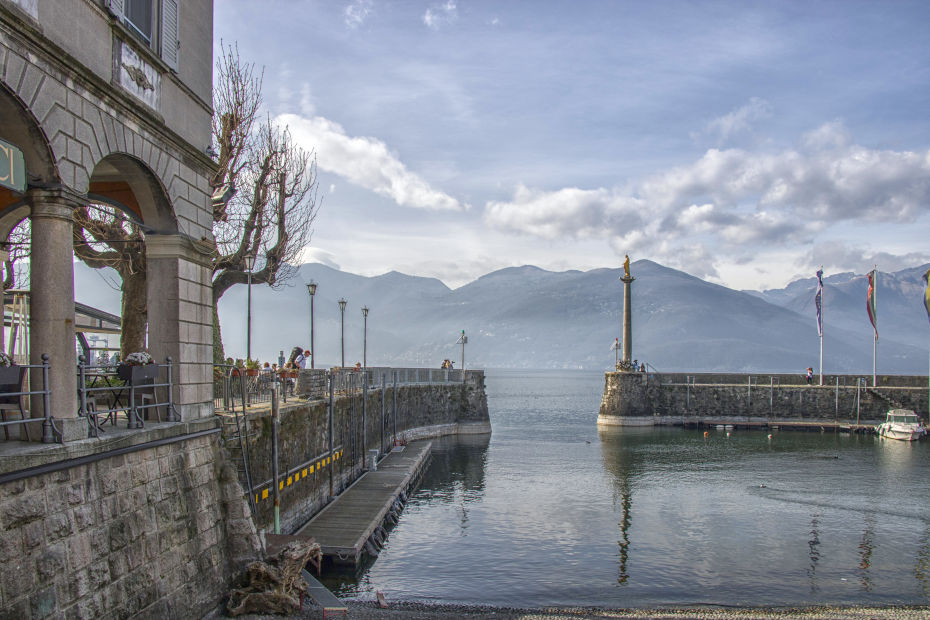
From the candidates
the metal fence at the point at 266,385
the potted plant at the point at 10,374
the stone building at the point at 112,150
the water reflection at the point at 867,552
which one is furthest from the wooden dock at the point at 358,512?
the water reflection at the point at 867,552

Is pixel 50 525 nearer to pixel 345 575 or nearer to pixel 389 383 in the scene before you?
pixel 345 575

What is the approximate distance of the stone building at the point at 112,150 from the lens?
887 cm

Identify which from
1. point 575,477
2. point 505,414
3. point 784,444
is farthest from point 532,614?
point 505,414

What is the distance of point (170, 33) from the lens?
1246 cm

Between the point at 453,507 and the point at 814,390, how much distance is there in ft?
142

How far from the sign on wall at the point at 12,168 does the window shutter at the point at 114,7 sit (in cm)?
320

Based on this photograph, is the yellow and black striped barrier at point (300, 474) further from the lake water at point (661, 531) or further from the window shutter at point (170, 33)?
the window shutter at point (170, 33)

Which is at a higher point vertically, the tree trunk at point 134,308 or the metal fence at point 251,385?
the tree trunk at point 134,308

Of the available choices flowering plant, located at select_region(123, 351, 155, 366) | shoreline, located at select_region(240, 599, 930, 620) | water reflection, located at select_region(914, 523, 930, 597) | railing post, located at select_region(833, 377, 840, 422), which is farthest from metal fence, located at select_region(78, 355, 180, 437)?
railing post, located at select_region(833, 377, 840, 422)

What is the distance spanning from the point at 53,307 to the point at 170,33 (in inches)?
229

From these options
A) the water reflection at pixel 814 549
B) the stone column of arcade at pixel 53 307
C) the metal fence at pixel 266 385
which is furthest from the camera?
the water reflection at pixel 814 549

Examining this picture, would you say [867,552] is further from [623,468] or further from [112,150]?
[112,150]

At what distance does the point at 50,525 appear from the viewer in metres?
8.20

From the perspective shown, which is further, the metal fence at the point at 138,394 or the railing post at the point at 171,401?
the railing post at the point at 171,401
